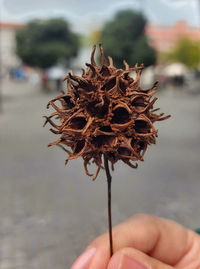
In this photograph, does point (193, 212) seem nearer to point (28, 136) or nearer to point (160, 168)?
point (160, 168)

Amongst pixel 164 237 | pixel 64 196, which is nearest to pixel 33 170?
pixel 64 196

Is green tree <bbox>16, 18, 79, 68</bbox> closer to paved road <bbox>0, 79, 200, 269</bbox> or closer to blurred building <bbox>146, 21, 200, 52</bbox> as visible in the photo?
paved road <bbox>0, 79, 200, 269</bbox>

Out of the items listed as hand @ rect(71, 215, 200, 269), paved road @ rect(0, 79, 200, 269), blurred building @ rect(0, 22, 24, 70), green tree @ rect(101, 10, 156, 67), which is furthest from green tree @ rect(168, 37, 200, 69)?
hand @ rect(71, 215, 200, 269)

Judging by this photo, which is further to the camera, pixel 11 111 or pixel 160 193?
pixel 11 111

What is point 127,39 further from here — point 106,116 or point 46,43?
point 106,116

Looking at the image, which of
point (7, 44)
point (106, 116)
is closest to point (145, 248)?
point (106, 116)
